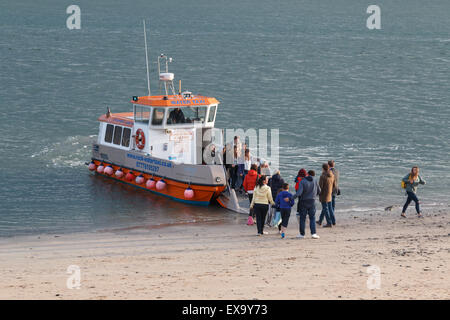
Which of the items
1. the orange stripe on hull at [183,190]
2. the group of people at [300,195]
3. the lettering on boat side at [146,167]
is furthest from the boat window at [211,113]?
the group of people at [300,195]

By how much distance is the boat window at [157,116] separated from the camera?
23.2 metres

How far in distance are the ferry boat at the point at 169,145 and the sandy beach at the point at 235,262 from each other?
2.76 metres

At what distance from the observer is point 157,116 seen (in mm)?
23219

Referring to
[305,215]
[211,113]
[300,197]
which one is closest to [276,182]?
[300,197]

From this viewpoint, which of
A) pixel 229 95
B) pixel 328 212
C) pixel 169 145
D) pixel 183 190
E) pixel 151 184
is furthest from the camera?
pixel 229 95

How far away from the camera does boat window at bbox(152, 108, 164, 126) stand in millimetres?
23172

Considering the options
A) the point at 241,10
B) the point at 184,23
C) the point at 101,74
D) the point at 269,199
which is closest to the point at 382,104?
the point at 101,74

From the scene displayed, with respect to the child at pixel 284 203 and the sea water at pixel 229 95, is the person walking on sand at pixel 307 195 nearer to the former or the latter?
the child at pixel 284 203

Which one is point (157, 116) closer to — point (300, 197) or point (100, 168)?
point (100, 168)

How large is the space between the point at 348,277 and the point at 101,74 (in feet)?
148

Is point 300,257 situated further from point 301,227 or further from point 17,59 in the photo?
point 17,59

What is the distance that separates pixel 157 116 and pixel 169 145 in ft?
3.47
